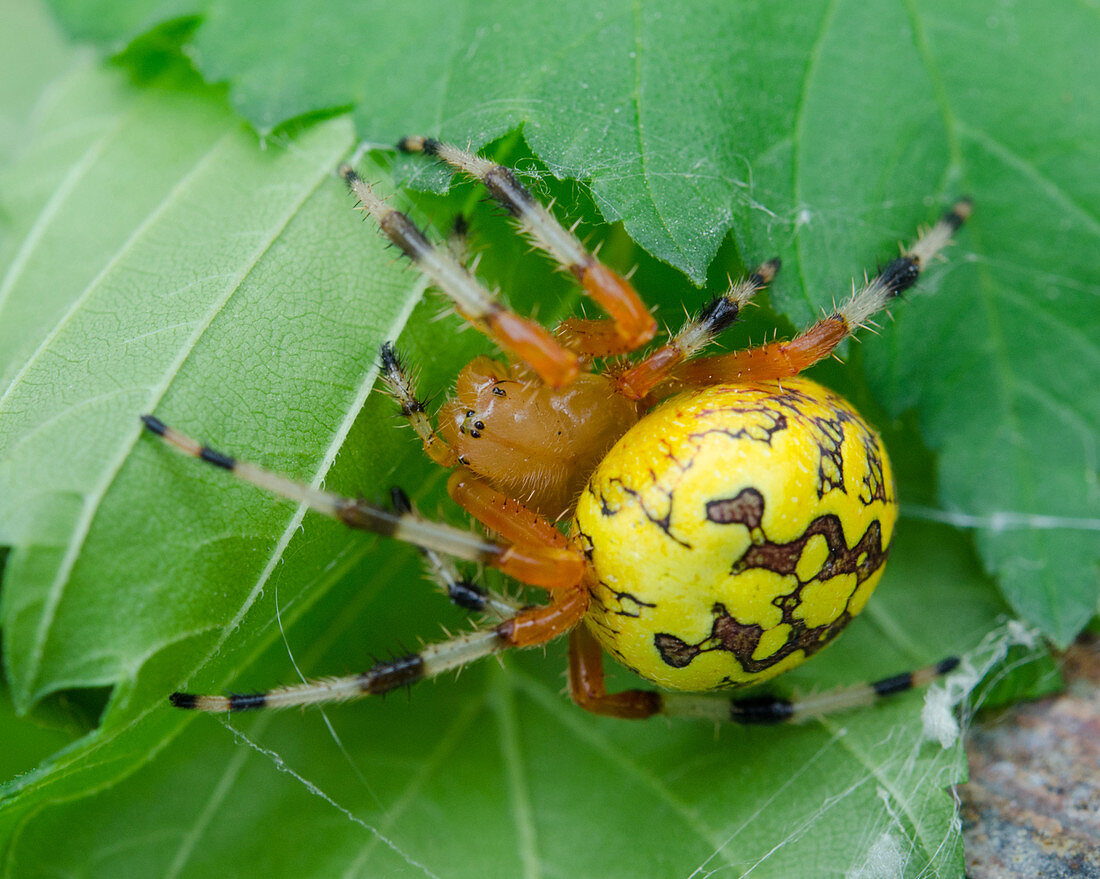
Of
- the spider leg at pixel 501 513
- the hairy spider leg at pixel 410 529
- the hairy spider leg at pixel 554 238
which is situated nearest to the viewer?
the hairy spider leg at pixel 410 529

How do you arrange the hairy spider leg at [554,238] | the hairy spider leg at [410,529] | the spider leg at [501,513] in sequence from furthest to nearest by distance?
the spider leg at [501,513]
the hairy spider leg at [554,238]
the hairy spider leg at [410,529]

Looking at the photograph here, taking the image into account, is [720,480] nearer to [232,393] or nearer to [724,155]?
[724,155]

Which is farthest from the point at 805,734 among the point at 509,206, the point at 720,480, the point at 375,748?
the point at 509,206

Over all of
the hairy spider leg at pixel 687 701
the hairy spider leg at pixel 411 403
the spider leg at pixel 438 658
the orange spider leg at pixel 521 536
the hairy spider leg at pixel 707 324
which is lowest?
the hairy spider leg at pixel 687 701

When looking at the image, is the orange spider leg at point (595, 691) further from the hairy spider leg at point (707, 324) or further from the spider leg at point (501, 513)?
the hairy spider leg at point (707, 324)

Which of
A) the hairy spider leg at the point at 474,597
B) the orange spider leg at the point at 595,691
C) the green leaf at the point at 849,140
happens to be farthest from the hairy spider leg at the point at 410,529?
the green leaf at the point at 849,140

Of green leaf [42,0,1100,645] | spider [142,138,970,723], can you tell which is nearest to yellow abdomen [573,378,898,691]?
spider [142,138,970,723]

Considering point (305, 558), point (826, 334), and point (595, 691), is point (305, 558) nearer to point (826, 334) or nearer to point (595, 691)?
point (595, 691)

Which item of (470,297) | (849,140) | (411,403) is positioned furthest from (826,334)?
(411,403)

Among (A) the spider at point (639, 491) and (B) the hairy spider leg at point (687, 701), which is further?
(B) the hairy spider leg at point (687, 701)
